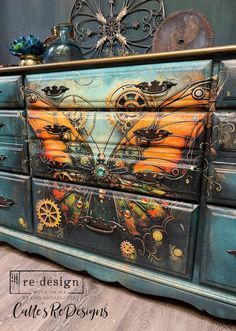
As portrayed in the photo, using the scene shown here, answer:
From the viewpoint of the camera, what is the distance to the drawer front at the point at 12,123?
111cm

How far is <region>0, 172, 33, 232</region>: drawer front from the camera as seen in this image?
1172 mm

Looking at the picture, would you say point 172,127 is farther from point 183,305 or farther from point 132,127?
point 183,305

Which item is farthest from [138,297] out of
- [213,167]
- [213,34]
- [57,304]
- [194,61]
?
[213,34]

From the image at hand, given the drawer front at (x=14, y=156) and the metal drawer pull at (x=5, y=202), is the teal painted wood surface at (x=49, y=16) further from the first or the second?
the metal drawer pull at (x=5, y=202)

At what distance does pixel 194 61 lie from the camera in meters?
0.76

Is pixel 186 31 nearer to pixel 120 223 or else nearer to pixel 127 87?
pixel 127 87

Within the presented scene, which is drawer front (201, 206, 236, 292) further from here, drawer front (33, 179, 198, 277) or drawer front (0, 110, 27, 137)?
drawer front (0, 110, 27, 137)

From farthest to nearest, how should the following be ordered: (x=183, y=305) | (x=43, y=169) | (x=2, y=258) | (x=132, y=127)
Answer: (x=2, y=258)
(x=43, y=169)
(x=183, y=305)
(x=132, y=127)

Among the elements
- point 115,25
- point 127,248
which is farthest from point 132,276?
point 115,25

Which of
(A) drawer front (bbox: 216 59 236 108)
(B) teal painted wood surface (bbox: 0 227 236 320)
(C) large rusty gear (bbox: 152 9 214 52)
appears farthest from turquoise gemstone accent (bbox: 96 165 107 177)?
(C) large rusty gear (bbox: 152 9 214 52)

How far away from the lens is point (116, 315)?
93 centimetres

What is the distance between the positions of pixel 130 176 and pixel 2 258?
85 cm

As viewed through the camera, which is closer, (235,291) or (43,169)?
(235,291)

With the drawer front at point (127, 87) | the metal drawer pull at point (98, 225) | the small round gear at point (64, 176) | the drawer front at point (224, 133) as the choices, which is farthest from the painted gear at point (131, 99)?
the metal drawer pull at point (98, 225)
